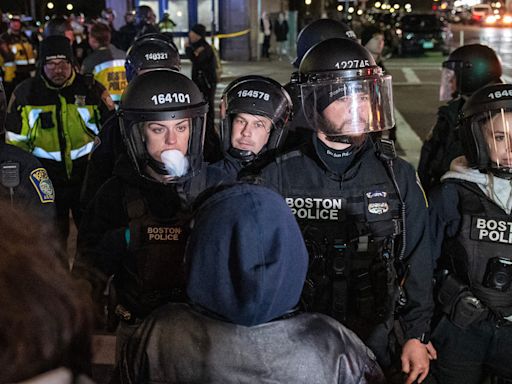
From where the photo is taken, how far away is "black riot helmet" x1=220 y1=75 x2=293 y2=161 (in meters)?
3.83

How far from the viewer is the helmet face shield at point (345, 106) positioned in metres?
3.31

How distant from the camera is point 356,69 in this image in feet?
11.2

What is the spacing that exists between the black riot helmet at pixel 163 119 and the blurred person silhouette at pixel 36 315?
1809mm

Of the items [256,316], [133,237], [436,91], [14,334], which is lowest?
[436,91]

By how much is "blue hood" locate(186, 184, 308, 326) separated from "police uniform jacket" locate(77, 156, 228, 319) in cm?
107

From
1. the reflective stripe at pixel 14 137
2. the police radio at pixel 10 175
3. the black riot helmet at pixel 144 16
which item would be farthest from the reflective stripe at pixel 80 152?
the black riot helmet at pixel 144 16

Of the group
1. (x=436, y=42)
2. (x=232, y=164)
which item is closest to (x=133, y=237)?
(x=232, y=164)

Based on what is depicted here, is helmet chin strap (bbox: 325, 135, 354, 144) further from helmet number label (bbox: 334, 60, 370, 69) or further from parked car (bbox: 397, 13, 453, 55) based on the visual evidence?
parked car (bbox: 397, 13, 453, 55)

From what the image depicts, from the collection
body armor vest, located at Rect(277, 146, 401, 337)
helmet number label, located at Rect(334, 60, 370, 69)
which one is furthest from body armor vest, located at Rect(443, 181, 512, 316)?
helmet number label, located at Rect(334, 60, 370, 69)

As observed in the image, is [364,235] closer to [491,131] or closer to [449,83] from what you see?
[491,131]

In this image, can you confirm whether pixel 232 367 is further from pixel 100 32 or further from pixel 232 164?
pixel 100 32

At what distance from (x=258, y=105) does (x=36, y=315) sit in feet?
9.12

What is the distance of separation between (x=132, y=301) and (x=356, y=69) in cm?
153

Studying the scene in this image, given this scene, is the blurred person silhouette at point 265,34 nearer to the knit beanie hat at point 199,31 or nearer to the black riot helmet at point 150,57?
the knit beanie hat at point 199,31
